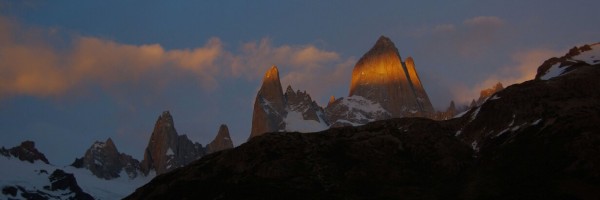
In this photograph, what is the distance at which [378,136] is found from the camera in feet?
544

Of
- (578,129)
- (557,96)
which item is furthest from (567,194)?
(557,96)

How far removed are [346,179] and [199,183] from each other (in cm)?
2864

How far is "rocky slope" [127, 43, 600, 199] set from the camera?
408ft

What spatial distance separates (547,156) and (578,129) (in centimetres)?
1134

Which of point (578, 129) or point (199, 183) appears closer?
point (578, 129)

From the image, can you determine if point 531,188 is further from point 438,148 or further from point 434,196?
point 438,148

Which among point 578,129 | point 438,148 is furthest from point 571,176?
point 438,148

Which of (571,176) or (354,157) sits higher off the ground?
(354,157)

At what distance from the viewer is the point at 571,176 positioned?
11862 centimetres

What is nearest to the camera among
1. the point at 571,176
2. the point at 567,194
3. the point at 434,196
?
the point at 567,194

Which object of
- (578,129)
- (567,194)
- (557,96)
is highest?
(557,96)

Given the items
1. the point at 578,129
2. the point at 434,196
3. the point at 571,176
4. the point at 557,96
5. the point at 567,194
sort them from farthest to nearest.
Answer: the point at 557,96, the point at 578,129, the point at 434,196, the point at 571,176, the point at 567,194

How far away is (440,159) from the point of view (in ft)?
486

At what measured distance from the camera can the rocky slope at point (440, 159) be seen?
12431 centimetres
